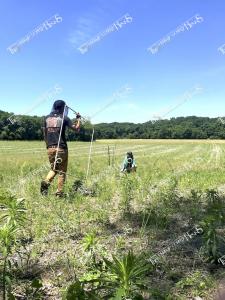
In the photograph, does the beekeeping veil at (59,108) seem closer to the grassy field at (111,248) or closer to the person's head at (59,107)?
the person's head at (59,107)

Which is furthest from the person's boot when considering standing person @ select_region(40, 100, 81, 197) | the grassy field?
standing person @ select_region(40, 100, 81, 197)

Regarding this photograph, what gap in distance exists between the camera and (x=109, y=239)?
5.96m

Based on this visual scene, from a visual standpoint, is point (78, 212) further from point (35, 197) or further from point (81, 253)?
point (81, 253)

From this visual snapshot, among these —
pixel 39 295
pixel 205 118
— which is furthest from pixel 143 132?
pixel 39 295

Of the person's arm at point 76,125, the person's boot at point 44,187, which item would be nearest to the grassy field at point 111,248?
the person's boot at point 44,187

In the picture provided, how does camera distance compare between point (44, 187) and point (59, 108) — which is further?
point (59, 108)

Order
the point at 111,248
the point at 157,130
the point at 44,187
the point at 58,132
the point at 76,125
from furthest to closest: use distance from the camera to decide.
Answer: the point at 157,130
the point at 76,125
the point at 58,132
the point at 44,187
the point at 111,248

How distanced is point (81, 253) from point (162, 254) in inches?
39.5

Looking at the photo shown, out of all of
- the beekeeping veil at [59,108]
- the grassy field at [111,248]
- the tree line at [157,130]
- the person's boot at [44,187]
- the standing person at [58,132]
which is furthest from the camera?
the tree line at [157,130]

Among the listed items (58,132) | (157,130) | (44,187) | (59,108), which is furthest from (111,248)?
(157,130)

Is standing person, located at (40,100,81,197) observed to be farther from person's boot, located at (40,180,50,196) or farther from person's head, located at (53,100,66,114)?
person's boot, located at (40,180,50,196)

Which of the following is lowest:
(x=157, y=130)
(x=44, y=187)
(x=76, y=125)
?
(x=44, y=187)

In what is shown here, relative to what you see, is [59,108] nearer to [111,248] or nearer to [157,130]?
[111,248]

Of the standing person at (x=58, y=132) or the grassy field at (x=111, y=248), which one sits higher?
the standing person at (x=58, y=132)
